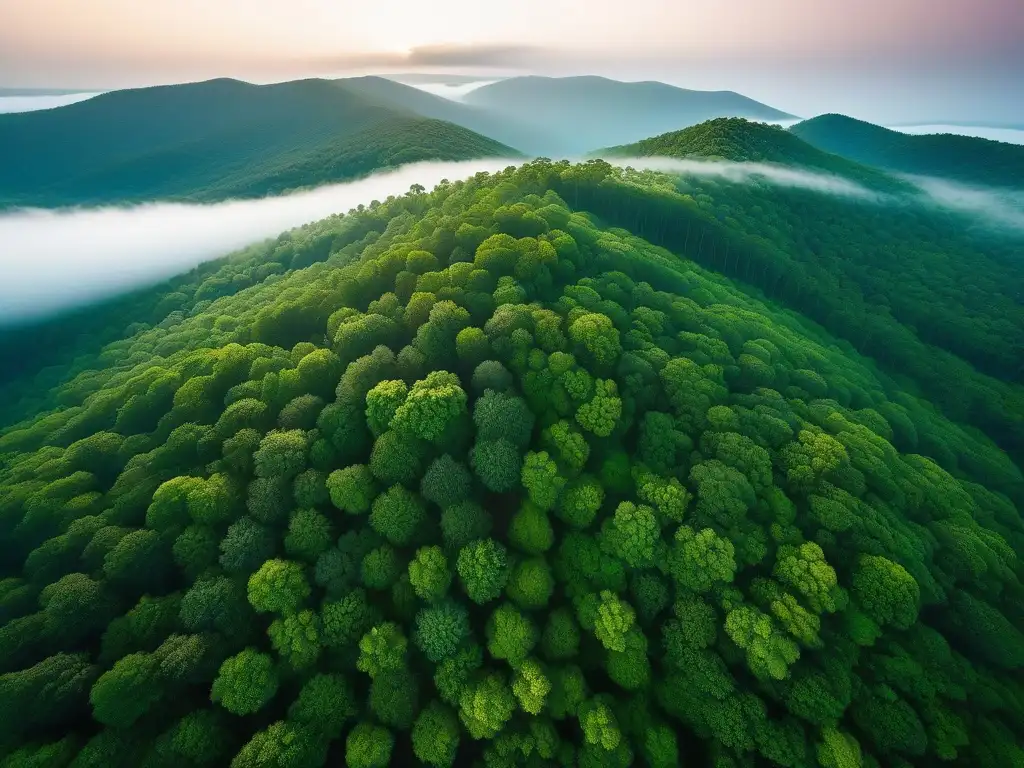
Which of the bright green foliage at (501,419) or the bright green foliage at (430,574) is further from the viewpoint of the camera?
the bright green foliage at (501,419)

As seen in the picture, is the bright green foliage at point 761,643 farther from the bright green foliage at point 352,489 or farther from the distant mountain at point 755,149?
the distant mountain at point 755,149

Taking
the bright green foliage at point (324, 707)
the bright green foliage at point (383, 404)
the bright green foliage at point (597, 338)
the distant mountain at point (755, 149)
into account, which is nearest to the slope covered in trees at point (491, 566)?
the bright green foliage at point (324, 707)

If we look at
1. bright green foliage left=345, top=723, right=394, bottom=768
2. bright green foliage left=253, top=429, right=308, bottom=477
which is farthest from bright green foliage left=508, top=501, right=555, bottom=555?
bright green foliage left=253, top=429, right=308, bottom=477

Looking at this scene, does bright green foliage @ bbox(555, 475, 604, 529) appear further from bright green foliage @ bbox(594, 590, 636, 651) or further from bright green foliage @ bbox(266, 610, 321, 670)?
bright green foliage @ bbox(266, 610, 321, 670)

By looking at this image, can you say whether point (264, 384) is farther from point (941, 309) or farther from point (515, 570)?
point (941, 309)

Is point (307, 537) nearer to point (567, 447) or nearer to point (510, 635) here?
point (510, 635)

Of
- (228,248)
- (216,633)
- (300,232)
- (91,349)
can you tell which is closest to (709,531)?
(216,633)
